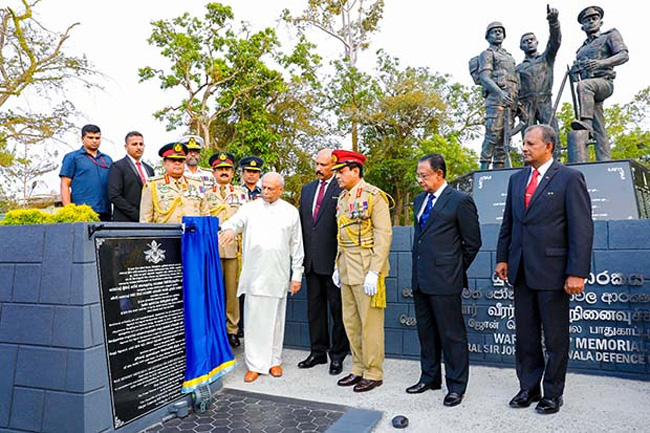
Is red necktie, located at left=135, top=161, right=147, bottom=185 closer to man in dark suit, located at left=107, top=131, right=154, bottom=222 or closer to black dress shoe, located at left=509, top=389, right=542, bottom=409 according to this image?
man in dark suit, located at left=107, top=131, right=154, bottom=222

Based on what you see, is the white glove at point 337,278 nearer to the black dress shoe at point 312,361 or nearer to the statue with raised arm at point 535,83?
the black dress shoe at point 312,361

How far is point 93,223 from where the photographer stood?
2635 millimetres

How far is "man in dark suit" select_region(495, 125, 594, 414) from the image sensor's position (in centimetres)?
302

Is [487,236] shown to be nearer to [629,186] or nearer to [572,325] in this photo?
[572,325]

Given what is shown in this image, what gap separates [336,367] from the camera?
13.5 ft

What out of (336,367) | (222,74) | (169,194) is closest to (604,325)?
(336,367)

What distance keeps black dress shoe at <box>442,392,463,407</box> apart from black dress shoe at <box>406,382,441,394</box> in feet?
0.83

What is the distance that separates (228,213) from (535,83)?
185 inches

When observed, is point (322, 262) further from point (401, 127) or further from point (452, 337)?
point (401, 127)

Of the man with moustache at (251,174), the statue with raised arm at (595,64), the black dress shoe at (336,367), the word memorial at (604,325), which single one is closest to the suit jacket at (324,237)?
the black dress shoe at (336,367)

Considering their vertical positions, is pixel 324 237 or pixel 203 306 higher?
pixel 324 237

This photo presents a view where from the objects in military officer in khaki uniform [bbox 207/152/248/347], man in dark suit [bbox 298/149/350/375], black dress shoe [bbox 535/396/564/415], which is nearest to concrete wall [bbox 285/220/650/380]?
man in dark suit [bbox 298/149/350/375]

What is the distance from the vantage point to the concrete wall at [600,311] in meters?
3.71

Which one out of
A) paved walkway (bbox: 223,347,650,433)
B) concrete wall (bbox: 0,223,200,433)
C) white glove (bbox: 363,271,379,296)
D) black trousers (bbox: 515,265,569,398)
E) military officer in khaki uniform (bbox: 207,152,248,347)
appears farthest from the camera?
military officer in khaki uniform (bbox: 207,152,248,347)
